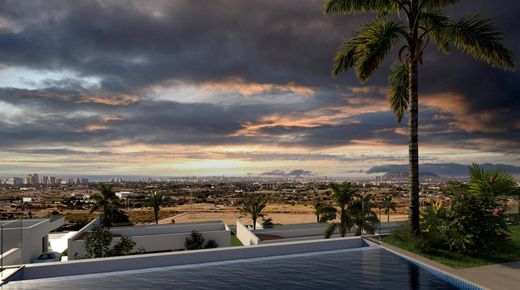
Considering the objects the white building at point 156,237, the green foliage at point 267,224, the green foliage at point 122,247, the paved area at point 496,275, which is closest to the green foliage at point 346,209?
the white building at point 156,237

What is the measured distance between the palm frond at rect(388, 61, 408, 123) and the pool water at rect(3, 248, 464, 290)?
19.8ft

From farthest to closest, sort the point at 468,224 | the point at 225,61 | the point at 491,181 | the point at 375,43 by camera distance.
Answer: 1. the point at 225,61
2. the point at 491,181
3. the point at 375,43
4. the point at 468,224

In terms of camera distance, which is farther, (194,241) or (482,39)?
(194,241)

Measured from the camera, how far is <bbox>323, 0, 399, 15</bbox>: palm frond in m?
12.4

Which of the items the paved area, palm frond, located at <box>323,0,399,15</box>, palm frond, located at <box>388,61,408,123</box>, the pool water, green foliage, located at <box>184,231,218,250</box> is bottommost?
green foliage, located at <box>184,231,218,250</box>

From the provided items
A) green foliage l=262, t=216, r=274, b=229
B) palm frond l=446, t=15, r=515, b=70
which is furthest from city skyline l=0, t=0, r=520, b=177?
green foliage l=262, t=216, r=274, b=229

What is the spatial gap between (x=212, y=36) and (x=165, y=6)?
159 inches

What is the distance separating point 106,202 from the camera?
3894cm

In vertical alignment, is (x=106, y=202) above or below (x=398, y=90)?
below

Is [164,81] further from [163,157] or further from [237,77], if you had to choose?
[163,157]

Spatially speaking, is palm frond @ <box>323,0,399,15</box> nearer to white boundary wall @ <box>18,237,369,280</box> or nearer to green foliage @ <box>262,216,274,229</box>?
white boundary wall @ <box>18,237,369,280</box>

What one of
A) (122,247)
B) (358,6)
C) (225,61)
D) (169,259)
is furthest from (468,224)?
(225,61)

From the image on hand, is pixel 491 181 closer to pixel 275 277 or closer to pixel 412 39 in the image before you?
pixel 412 39

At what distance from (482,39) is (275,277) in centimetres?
1011
